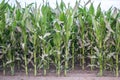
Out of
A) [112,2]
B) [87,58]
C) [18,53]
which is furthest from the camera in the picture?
[112,2]

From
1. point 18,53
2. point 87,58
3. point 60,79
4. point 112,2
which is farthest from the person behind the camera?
point 112,2

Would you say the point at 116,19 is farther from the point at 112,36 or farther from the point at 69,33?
the point at 69,33

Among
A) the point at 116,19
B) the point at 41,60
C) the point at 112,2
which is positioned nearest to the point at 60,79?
the point at 41,60

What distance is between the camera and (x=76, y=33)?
4391 millimetres

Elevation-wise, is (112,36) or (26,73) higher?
A: (112,36)

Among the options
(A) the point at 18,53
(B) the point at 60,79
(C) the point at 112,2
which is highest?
(C) the point at 112,2

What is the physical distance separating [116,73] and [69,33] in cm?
74

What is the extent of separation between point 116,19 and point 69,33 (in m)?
0.60

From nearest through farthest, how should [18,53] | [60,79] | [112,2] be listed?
[60,79], [18,53], [112,2]

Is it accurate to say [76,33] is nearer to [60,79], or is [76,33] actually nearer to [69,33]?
[69,33]

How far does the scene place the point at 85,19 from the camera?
174 inches

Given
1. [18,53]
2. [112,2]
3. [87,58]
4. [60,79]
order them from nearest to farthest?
[60,79] < [18,53] < [87,58] < [112,2]

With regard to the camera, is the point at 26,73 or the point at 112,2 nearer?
the point at 26,73

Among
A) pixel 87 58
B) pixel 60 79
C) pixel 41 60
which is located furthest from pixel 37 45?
pixel 87 58
